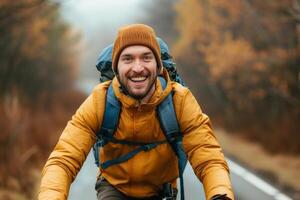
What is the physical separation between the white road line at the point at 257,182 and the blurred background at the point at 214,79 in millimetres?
274

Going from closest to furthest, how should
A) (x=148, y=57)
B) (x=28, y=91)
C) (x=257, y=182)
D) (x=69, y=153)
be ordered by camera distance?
(x=69, y=153) → (x=148, y=57) → (x=257, y=182) → (x=28, y=91)

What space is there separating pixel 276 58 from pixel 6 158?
8.68 meters

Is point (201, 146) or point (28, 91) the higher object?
point (28, 91)

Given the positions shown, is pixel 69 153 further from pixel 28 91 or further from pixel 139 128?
pixel 28 91

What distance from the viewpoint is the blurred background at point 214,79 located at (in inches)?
497

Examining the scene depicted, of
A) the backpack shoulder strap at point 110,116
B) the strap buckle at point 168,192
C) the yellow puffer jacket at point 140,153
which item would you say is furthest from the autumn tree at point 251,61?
the backpack shoulder strap at point 110,116

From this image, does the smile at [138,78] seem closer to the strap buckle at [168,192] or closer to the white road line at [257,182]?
the strap buckle at [168,192]

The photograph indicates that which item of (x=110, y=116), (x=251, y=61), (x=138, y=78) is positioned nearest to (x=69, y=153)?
(x=110, y=116)

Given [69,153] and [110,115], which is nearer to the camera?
[69,153]

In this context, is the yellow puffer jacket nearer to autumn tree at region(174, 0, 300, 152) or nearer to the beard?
the beard

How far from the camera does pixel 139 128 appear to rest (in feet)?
12.3

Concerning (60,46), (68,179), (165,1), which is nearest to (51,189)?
(68,179)

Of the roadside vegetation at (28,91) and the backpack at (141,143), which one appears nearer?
the backpack at (141,143)

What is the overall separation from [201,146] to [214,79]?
76.4 feet
